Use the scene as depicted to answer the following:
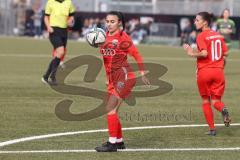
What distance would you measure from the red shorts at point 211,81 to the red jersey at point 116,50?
149 centimetres

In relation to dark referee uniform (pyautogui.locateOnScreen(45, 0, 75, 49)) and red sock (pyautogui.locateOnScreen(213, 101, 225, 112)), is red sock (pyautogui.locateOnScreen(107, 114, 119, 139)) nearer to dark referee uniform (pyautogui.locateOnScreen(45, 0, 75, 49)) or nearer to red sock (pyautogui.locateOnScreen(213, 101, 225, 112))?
red sock (pyautogui.locateOnScreen(213, 101, 225, 112))

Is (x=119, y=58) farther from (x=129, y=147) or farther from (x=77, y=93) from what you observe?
(x=77, y=93)

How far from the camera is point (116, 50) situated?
32.9ft

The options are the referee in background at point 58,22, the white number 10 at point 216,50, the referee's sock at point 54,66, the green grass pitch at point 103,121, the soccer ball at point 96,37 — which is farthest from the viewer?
the referee in background at point 58,22

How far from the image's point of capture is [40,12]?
54.4 metres

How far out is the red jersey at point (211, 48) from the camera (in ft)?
36.9

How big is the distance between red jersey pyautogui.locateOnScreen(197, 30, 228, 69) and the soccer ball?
1.69m

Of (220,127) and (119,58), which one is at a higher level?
(119,58)

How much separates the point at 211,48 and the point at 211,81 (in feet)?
1.53

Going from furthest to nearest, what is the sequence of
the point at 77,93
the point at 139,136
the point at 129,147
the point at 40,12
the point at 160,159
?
1. the point at 40,12
2. the point at 77,93
3. the point at 139,136
4. the point at 129,147
5. the point at 160,159

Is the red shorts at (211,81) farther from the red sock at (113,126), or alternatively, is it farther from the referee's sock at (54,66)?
the referee's sock at (54,66)

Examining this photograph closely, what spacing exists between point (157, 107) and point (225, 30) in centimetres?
868

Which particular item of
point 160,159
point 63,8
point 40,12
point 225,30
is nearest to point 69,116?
point 160,159

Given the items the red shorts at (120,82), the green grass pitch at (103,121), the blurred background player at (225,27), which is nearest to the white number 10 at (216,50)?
the green grass pitch at (103,121)
